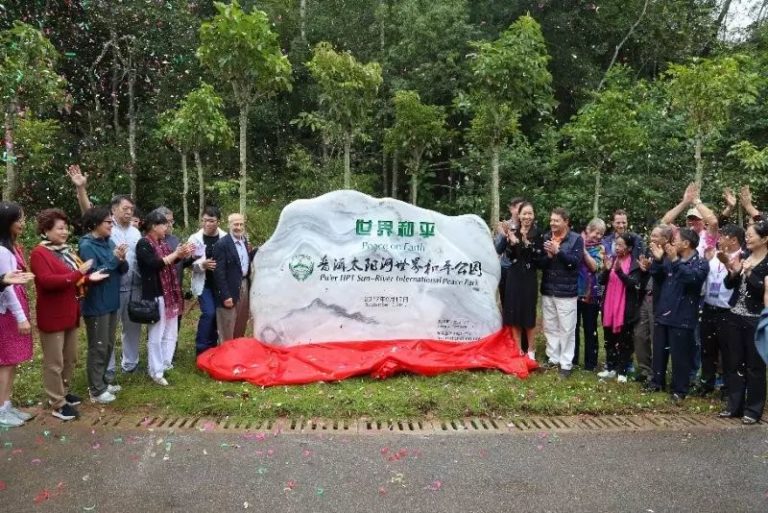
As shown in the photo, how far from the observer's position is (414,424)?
15.1ft

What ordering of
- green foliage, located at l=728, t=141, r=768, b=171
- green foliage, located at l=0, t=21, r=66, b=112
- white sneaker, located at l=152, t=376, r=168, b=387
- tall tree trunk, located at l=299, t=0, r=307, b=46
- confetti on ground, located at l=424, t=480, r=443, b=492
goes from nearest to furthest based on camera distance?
confetti on ground, located at l=424, t=480, r=443, b=492, white sneaker, located at l=152, t=376, r=168, b=387, green foliage, located at l=0, t=21, r=66, b=112, green foliage, located at l=728, t=141, r=768, b=171, tall tree trunk, located at l=299, t=0, r=307, b=46

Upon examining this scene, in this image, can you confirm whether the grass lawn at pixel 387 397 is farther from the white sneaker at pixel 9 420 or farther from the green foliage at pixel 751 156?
the green foliage at pixel 751 156

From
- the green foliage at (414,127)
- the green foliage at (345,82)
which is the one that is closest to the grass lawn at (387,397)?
the green foliage at (345,82)

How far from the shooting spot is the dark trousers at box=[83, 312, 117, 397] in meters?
4.86

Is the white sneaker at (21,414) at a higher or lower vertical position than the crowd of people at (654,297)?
lower

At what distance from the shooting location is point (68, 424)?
444 centimetres

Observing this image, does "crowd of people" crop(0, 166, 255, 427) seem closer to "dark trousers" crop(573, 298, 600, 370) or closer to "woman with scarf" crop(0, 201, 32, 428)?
A: "woman with scarf" crop(0, 201, 32, 428)

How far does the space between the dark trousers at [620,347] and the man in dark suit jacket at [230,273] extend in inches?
145

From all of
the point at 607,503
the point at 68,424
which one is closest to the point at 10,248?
the point at 68,424

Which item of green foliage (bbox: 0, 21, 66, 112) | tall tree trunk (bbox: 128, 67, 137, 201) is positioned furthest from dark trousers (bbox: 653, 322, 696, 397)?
tall tree trunk (bbox: 128, 67, 137, 201)

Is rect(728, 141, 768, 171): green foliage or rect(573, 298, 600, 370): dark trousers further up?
rect(728, 141, 768, 171): green foliage

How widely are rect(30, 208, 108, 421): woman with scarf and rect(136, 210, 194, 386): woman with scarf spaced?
53cm

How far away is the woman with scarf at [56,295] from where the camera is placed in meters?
4.41

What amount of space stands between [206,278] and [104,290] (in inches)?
46.8
